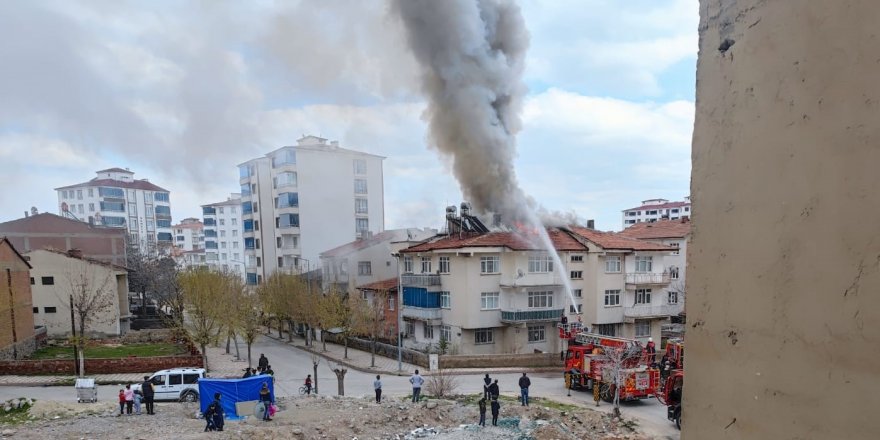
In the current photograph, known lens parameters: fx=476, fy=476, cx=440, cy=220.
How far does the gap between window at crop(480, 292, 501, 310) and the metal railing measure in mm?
583

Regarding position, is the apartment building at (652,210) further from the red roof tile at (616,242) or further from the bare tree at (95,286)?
the bare tree at (95,286)

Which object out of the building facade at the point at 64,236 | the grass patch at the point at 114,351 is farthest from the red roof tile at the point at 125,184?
the grass patch at the point at 114,351

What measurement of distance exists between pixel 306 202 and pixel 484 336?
2720 centimetres

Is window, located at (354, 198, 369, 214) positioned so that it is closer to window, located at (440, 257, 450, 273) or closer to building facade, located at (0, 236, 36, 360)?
window, located at (440, 257, 450, 273)

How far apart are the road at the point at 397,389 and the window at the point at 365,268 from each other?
1164 centimetres

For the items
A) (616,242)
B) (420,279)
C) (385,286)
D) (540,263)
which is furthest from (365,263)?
(616,242)

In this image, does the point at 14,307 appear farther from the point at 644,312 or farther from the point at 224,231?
the point at 224,231

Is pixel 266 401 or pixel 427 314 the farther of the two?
pixel 427 314

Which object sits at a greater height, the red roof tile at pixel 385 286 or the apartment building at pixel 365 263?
the apartment building at pixel 365 263

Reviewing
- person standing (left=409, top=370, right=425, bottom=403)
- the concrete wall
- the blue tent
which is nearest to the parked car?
the blue tent

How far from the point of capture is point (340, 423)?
13.0 metres

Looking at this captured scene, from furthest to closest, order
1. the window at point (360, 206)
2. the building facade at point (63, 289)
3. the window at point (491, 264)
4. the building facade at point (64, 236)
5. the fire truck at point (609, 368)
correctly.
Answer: the window at point (360, 206) < the building facade at point (64, 236) < the building facade at point (63, 289) < the window at point (491, 264) < the fire truck at point (609, 368)

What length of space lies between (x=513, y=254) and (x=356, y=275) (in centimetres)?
1600

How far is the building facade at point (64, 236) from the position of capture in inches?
1585
